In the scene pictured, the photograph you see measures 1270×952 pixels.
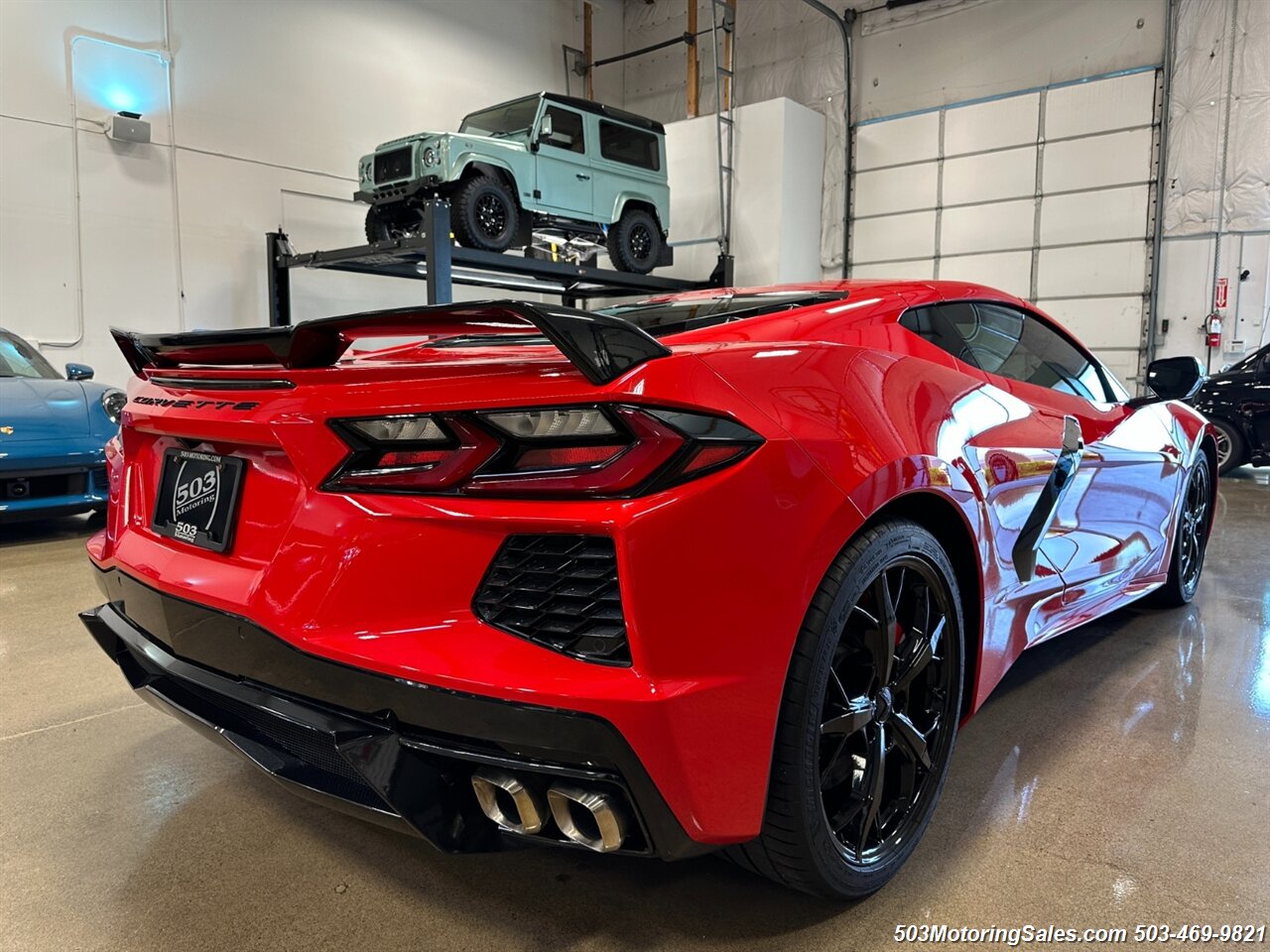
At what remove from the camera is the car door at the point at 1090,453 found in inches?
84.5

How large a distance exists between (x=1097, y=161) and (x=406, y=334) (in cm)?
1102

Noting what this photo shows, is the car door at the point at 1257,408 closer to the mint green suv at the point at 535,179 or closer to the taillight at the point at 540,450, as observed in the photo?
the mint green suv at the point at 535,179

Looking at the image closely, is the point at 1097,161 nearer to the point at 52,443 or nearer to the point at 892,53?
the point at 892,53

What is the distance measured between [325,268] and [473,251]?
3.55 meters

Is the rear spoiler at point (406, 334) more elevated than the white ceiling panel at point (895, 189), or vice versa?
the white ceiling panel at point (895, 189)

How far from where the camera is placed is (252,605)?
4.13ft

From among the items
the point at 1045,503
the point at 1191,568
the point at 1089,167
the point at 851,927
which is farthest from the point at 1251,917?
the point at 1089,167

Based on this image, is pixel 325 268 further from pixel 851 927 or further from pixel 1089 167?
pixel 851 927

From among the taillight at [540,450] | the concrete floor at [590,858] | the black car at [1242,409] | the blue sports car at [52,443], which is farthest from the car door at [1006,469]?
the black car at [1242,409]

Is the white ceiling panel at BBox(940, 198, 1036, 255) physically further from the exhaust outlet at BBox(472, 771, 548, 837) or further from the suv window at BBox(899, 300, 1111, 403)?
the exhaust outlet at BBox(472, 771, 548, 837)

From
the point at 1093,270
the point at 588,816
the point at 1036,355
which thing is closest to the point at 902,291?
the point at 1036,355

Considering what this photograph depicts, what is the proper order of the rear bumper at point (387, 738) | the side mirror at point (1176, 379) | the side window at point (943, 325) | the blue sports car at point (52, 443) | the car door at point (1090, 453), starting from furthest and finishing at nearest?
the blue sports car at point (52, 443) < the side mirror at point (1176, 379) < the car door at point (1090, 453) < the side window at point (943, 325) < the rear bumper at point (387, 738)

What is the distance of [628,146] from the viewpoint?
9625 millimetres

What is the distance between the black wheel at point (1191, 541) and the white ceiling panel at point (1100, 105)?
8334mm
